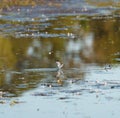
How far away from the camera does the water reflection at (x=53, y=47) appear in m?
16.6

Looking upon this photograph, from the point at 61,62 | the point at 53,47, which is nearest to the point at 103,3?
the point at 53,47

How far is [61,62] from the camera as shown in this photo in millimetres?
18938

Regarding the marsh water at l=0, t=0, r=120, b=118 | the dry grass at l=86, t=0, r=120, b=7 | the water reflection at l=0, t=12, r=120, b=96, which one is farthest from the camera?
the dry grass at l=86, t=0, r=120, b=7

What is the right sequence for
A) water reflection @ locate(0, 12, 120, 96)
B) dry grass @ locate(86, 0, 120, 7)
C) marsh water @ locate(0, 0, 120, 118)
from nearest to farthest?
marsh water @ locate(0, 0, 120, 118) → water reflection @ locate(0, 12, 120, 96) → dry grass @ locate(86, 0, 120, 7)

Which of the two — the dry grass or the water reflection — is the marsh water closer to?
the water reflection

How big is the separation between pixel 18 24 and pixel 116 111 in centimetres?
1728

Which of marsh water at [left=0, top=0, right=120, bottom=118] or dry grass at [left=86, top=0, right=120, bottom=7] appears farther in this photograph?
dry grass at [left=86, top=0, right=120, bottom=7]

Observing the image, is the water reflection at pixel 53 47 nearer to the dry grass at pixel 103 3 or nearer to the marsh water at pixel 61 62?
the marsh water at pixel 61 62

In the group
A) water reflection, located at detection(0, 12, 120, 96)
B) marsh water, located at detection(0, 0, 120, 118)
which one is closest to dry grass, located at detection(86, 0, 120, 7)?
marsh water, located at detection(0, 0, 120, 118)

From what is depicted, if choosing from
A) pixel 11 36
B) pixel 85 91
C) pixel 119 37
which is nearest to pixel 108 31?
pixel 119 37

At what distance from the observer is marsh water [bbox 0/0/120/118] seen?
537 inches

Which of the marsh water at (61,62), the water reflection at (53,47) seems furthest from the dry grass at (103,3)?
the water reflection at (53,47)

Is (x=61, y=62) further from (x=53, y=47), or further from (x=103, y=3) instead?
(x=103, y=3)

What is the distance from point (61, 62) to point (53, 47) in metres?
3.57
